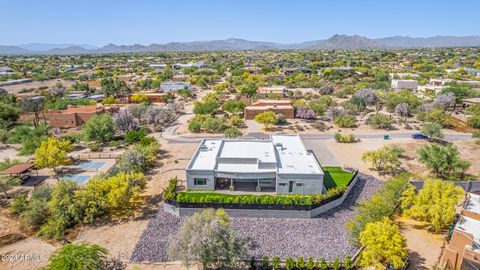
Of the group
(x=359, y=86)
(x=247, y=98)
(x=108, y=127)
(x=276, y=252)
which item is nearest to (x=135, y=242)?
(x=276, y=252)

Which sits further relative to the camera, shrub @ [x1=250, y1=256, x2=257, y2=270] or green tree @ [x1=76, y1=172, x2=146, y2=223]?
green tree @ [x1=76, y1=172, x2=146, y2=223]

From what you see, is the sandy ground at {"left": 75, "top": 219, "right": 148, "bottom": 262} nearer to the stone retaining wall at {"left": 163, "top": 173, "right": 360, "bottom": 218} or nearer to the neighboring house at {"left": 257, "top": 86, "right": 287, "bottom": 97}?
the stone retaining wall at {"left": 163, "top": 173, "right": 360, "bottom": 218}

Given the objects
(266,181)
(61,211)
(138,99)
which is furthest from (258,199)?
(138,99)

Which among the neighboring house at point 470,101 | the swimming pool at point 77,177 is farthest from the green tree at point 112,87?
the neighboring house at point 470,101

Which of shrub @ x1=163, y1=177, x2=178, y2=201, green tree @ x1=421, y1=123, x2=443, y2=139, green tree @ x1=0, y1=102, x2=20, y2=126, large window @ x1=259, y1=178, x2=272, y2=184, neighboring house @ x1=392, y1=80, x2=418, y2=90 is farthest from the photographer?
neighboring house @ x1=392, y1=80, x2=418, y2=90

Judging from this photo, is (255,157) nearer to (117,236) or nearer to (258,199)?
(258,199)

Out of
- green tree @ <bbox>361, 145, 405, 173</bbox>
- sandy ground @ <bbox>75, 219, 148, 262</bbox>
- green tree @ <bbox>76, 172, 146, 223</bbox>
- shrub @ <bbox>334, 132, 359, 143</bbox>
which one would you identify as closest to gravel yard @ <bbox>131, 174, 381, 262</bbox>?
sandy ground @ <bbox>75, 219, 148, 262</bbox>
